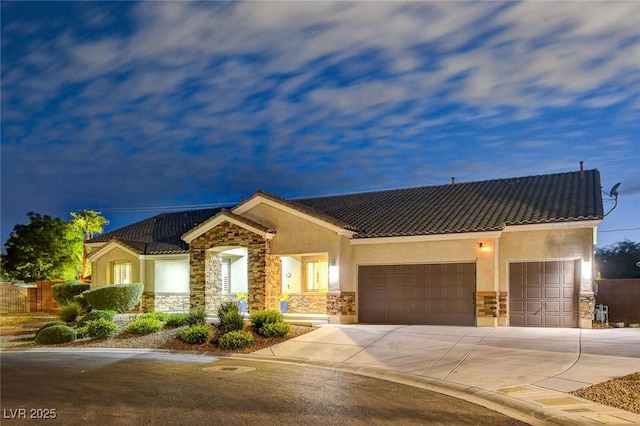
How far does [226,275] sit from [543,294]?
14.8 metres

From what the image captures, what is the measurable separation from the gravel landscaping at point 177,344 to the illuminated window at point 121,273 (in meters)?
4.74

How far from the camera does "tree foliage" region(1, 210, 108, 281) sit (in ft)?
133

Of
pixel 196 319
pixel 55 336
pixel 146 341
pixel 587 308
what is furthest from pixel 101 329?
pixel 587 308

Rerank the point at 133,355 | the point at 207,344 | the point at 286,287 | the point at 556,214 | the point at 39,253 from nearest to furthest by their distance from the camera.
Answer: the point at 133,355 → the point at 207,344 → the point at 556,214 → the point at 286,287 → the point at 39,253

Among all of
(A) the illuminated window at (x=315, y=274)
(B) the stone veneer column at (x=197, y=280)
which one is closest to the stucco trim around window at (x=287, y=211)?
(B) the stone veneer column at (x=197, y=280)

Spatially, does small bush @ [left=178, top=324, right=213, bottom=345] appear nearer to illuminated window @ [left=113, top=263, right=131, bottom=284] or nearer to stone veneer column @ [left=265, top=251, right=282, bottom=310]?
stone veneer column @ [left=265, top=251, right=282, bottom=310]

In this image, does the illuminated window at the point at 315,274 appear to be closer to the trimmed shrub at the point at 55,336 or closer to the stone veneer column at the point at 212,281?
the stone veneer column at the point at 212,281

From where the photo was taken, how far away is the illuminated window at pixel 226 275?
28234mm

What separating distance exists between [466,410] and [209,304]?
17.1 m

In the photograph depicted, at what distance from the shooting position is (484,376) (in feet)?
41.3

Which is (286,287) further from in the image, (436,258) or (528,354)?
(528,354)

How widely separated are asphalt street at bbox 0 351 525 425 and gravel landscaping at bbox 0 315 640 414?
7.00 feet

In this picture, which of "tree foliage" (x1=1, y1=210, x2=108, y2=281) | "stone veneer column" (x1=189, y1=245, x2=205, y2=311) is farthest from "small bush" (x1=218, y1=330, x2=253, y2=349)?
"tree foliage" (x1=1, y1=210, x2=108, y2=281)

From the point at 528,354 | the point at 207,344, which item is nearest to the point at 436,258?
the point at 528,354
